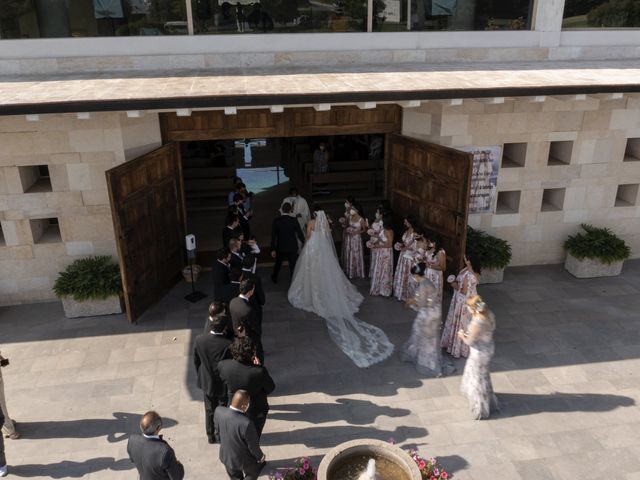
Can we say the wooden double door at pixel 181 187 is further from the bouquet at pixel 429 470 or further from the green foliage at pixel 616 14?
the green foliage at pixel 616 14

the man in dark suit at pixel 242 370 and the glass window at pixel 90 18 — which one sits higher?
the glass window at pixel 90 18

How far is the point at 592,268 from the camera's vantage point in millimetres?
10688

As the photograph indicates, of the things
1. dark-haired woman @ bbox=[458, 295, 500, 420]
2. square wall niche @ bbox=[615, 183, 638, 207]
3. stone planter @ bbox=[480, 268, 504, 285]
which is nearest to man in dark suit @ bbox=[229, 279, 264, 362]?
dark-haired woman @ bbox=[458, 295, 500, 420]

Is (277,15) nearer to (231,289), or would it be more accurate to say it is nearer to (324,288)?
(324,288)

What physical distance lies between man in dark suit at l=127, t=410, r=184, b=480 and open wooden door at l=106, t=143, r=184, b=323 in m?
4.22

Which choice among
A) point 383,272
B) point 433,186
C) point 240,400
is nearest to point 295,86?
point 433,186

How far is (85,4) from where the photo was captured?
9688 mm

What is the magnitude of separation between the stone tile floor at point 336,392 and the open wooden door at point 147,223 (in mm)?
572

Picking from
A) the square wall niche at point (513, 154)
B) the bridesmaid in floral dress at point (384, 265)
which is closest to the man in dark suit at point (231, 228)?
the bridesmaid in floral dress at point (384, 265)

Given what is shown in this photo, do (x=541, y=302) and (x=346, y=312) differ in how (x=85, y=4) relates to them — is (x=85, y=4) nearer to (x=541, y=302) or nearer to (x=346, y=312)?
(x=346, y=312)

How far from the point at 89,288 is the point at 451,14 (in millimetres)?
8613

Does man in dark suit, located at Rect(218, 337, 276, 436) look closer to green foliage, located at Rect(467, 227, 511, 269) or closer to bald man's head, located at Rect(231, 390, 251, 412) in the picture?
bald man's head, located at Rect(231, 390, 251, 412)

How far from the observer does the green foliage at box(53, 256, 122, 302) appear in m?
9.12

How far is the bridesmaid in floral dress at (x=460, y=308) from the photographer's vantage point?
7.65 meters
